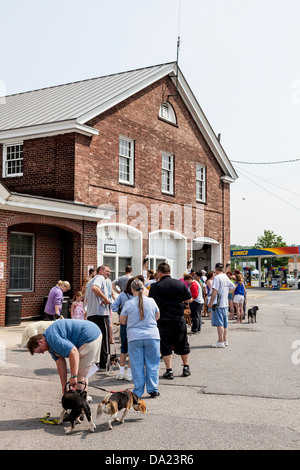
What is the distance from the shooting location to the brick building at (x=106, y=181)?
17.7 m

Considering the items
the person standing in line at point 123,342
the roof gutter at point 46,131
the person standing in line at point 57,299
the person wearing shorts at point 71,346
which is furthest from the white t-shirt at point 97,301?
the roof gutter at point 46,131

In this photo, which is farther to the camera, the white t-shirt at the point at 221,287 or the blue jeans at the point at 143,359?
the white t-shirt at the point at 221,287

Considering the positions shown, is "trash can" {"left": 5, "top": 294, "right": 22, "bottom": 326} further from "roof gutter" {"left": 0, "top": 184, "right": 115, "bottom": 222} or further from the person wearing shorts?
the person wearing shorts

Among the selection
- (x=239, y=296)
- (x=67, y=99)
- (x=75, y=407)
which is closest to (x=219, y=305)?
(x=239, y=296)

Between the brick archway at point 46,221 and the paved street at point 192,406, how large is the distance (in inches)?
191

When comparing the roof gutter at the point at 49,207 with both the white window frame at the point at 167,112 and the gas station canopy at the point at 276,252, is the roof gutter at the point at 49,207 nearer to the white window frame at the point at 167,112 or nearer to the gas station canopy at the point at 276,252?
the white window frame at the point at 167,112

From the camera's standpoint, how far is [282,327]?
16734 mm

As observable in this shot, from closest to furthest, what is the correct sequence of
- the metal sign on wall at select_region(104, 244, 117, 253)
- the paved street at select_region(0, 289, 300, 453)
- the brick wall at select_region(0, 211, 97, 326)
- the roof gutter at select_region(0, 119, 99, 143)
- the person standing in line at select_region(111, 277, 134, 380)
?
the paved street at select_region(0, 289, 300, 453)
the person standing in line at select_region(111, 277, 134, 380)
the brick wall at select_region(0, 211, 97, 326)
the roof gutter at select_region(0, 119, 99, 143)
the metal sign on wall at select_region(104, 244, 117, 253)

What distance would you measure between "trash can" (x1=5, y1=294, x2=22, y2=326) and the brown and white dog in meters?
10.00

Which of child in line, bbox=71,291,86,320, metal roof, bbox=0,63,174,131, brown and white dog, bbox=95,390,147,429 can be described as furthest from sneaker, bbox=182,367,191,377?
metal roof, bbox=0,63,174,131

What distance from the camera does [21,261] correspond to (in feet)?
57.7

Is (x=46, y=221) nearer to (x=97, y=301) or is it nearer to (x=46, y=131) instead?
(x=46, y=131)

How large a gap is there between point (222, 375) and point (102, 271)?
8.91 feet

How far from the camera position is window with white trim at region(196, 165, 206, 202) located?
2638 cm
